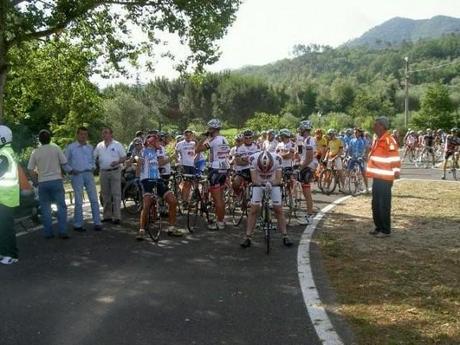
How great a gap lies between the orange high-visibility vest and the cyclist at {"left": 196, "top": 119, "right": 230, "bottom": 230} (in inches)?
108

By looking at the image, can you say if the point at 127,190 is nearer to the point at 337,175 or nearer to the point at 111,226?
the point at 111,226

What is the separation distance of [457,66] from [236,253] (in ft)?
460

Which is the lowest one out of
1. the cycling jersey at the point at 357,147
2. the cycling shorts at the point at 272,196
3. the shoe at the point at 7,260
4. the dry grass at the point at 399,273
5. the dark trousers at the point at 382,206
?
the dry grass at the point at 399,273

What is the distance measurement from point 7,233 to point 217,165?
165 inches

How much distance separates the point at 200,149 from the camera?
10.9 m

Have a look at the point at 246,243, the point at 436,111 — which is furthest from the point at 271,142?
the point at 436,111

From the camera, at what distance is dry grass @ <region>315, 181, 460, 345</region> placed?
201 inches

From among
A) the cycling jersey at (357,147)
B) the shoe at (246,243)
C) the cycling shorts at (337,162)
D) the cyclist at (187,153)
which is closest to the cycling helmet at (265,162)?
the shoe at (246,243)

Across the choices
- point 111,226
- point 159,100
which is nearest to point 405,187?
point 111,226

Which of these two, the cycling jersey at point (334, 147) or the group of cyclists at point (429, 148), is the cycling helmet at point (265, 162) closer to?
the cycling jersey at point (334, 147)

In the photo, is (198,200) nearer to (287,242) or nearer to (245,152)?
(245,152)

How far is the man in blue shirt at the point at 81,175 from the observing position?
10.6m

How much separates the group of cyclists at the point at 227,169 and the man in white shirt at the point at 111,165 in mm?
498

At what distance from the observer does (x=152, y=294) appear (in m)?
6.29
